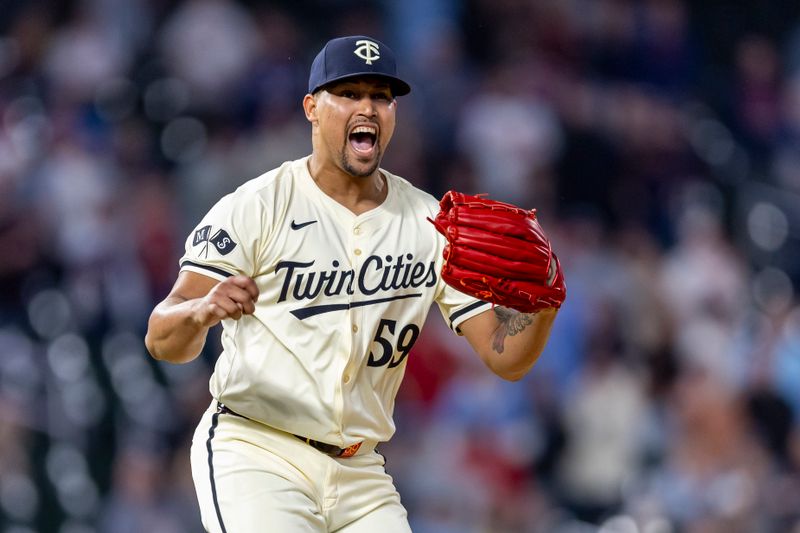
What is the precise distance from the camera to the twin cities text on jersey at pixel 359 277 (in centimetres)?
356

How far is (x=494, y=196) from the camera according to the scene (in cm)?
830

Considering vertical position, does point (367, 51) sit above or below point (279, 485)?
above

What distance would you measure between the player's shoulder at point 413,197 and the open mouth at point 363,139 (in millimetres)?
197

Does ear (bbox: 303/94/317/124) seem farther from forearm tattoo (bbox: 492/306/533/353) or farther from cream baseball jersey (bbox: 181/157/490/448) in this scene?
forearm tattoo (bbox: 492/306/533/353)

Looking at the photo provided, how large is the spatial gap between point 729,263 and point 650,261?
572mm

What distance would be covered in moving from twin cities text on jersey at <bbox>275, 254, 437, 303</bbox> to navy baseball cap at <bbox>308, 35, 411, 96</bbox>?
0.56 metres

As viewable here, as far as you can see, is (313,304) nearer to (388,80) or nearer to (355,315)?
(355,315)

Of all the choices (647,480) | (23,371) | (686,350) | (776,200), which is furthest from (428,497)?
(776,200)

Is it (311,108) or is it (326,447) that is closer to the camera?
(326,447)

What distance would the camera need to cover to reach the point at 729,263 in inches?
325

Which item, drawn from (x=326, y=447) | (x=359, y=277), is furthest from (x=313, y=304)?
(x=326, y=447)

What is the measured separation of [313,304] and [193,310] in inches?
17.8

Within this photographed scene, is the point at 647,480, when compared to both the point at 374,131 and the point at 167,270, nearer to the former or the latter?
the point at 167,270

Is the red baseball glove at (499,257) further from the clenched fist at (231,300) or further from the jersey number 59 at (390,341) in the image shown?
the clenched fist at (231,300)
